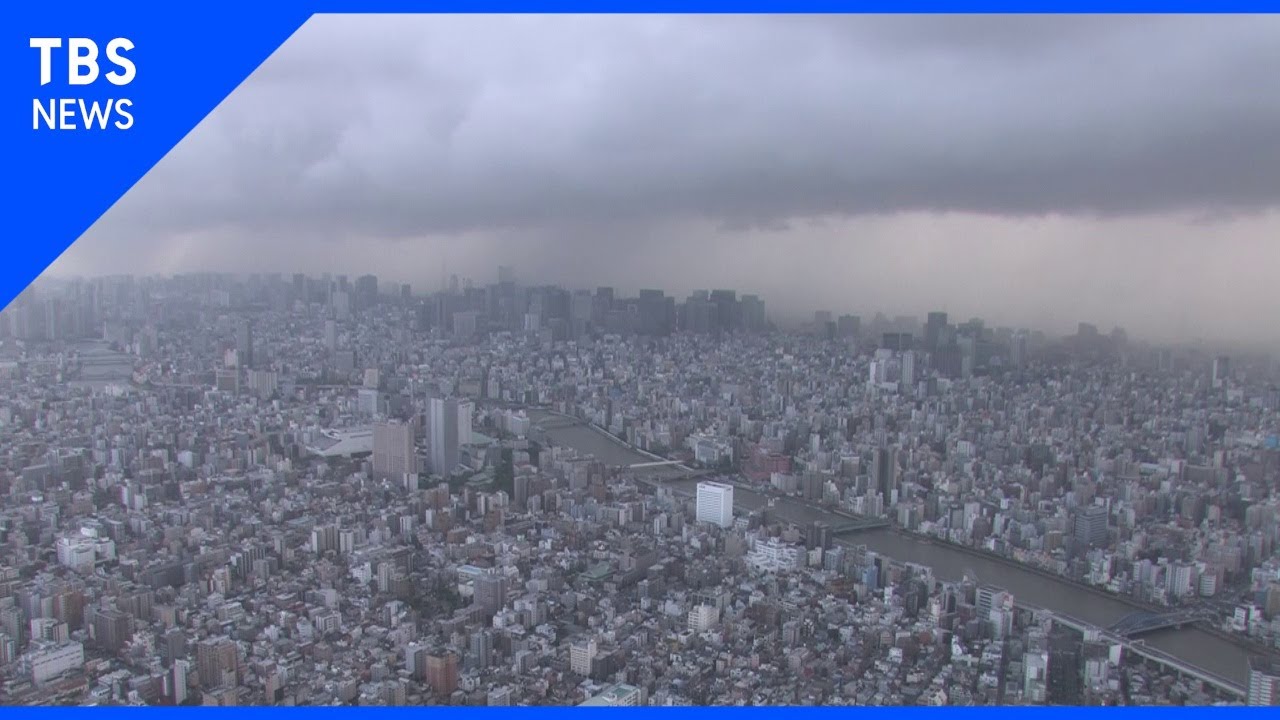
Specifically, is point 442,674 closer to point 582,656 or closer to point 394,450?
point 582,656

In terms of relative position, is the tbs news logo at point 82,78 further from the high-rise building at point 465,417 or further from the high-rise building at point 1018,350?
the high-rise building at point 1018,350

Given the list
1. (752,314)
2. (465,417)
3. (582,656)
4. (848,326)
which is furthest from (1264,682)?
(465,417)

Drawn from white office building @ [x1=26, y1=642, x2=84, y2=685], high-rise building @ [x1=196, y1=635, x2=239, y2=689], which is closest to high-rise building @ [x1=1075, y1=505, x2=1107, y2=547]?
high-rise building @ [x1=196, y1=635, x2=239, y2=689]

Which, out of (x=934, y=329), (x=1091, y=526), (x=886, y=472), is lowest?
(x=1091, y=526)

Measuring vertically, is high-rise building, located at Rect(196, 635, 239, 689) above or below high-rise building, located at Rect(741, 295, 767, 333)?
below

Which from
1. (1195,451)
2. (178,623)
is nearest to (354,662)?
(178,623)

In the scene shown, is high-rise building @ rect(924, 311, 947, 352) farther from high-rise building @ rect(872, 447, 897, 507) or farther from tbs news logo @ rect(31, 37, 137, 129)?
tbs news logo @ rect(31, 37, 137, 129)
